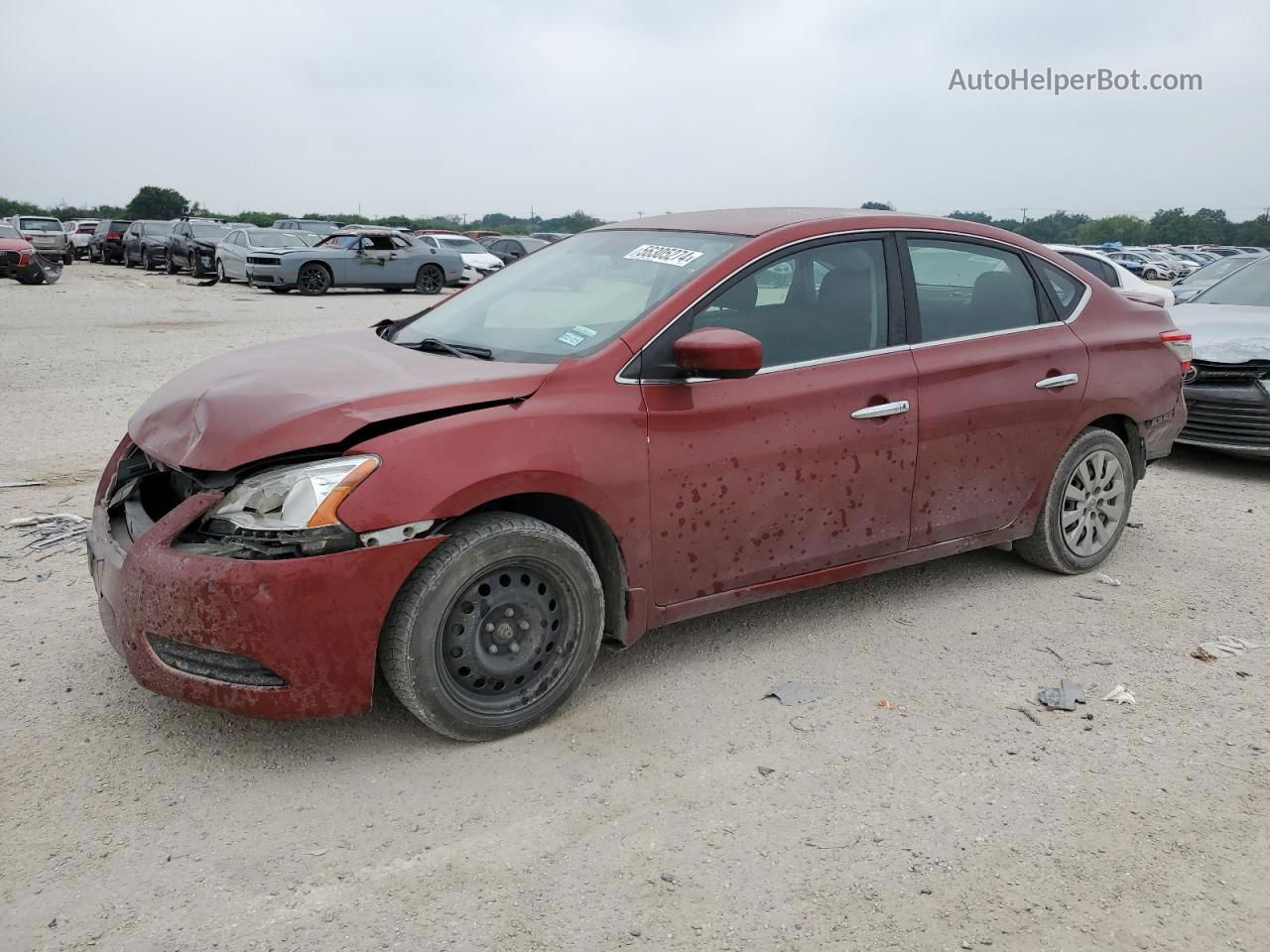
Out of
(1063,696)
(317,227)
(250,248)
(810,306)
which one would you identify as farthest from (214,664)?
(317,227)

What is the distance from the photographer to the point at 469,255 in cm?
2970

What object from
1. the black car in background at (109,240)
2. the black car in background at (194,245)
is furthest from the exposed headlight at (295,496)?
the black car in background at (109,240)

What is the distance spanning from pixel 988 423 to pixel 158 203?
74.9 m

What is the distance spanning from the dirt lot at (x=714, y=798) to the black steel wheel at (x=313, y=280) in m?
18.4

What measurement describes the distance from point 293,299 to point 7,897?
19877 millimetres

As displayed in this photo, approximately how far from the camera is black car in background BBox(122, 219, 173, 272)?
102 ft

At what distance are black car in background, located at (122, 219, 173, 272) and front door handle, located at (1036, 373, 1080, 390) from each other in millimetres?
29914

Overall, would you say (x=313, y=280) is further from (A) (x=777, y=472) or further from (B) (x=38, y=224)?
(A) (x=777, y=472)

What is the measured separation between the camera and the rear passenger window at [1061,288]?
496 centimetres

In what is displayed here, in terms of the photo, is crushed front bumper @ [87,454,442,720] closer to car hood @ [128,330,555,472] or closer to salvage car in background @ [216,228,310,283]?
car hood @ [128,330,555,472]

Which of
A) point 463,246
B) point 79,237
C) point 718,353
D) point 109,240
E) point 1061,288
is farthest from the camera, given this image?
point 79,237

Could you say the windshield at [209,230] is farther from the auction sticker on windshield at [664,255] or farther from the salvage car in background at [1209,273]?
the auction sticker on windshield at [664,255]

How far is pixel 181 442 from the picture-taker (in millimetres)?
3449

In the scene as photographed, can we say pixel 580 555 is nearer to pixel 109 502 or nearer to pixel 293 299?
pixel 109 502
